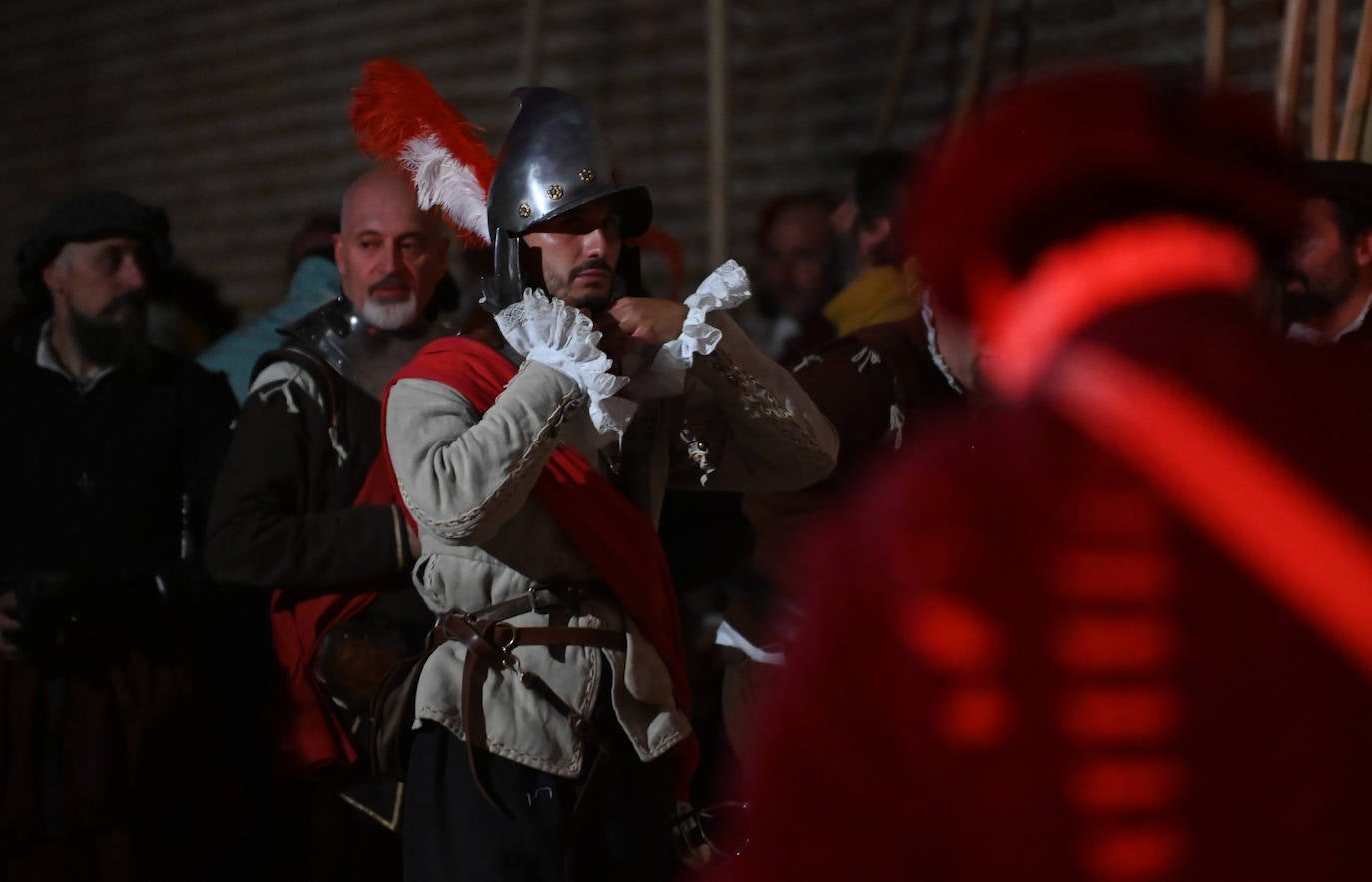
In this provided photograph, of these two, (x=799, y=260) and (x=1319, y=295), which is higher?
(x=1319, y=295)

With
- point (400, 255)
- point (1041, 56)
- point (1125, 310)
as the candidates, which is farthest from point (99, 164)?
point (1125, 310)

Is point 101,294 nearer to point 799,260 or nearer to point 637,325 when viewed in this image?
point 637,325

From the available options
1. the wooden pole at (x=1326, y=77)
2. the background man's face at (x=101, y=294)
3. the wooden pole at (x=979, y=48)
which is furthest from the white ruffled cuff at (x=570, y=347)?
the wooden pole at (x=979, y=48)

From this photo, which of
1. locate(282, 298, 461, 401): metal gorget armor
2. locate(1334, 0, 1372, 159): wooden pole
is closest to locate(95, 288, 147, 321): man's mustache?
locate(282, 298, 461, 401): metal gorget armor

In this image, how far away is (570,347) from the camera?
8.34 ft

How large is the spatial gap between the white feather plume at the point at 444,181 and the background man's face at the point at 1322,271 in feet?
5.99

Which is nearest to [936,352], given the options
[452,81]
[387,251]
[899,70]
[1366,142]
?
[387,251]

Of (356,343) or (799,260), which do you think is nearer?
(356,343)

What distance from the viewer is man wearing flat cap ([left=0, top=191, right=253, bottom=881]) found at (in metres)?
3.87

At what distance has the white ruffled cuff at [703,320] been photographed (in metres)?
2.59

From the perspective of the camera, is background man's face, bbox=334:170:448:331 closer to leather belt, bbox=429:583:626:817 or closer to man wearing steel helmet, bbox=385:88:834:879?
man wearing steel helmet, bbox=385:88:834:879

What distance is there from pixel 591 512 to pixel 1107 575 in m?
1.64

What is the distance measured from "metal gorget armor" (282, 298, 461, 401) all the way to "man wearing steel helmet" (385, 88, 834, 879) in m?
1.06

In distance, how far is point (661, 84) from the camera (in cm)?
746
